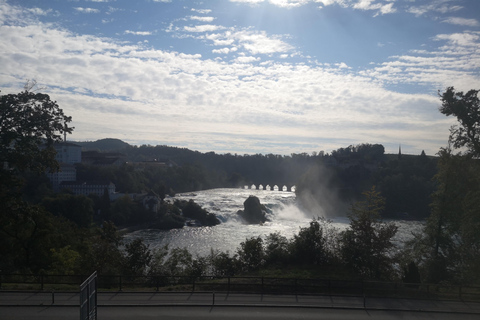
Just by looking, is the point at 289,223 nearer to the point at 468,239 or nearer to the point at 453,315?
the point at 468,239

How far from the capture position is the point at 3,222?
38.0 feet

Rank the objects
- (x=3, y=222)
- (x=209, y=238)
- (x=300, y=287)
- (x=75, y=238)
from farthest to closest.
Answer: (x=209, y=238) < (x=75, y=238) < (x=3, y=222) < (x=300, y=287)

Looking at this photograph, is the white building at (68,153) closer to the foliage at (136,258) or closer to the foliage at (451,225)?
the foliage at (136,258)

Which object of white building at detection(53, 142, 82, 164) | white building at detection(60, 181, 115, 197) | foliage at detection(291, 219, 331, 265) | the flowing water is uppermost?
white building at detection(53, 142, 82, 164)

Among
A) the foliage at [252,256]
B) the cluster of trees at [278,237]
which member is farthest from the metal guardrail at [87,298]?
the foliage at [252,256]

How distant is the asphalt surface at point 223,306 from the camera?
348 inches

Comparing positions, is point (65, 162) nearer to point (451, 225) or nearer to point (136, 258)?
point (136, 258)

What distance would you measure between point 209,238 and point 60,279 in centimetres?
2709

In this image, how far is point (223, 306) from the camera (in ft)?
31.1

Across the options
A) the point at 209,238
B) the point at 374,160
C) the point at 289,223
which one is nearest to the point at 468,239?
the point at 209,238

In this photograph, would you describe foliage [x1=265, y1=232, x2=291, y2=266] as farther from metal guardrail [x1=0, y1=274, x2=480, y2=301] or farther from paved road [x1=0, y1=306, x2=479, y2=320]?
paved road [x1=0, y1=306, x2=479, y2=320]

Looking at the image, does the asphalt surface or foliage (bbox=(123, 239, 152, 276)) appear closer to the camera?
the asphalt surface

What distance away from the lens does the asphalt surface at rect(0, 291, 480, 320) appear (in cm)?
883

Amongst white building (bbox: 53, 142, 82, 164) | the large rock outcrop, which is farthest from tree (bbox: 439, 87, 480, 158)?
white building (bbox: 53, 142, 82, 164)
